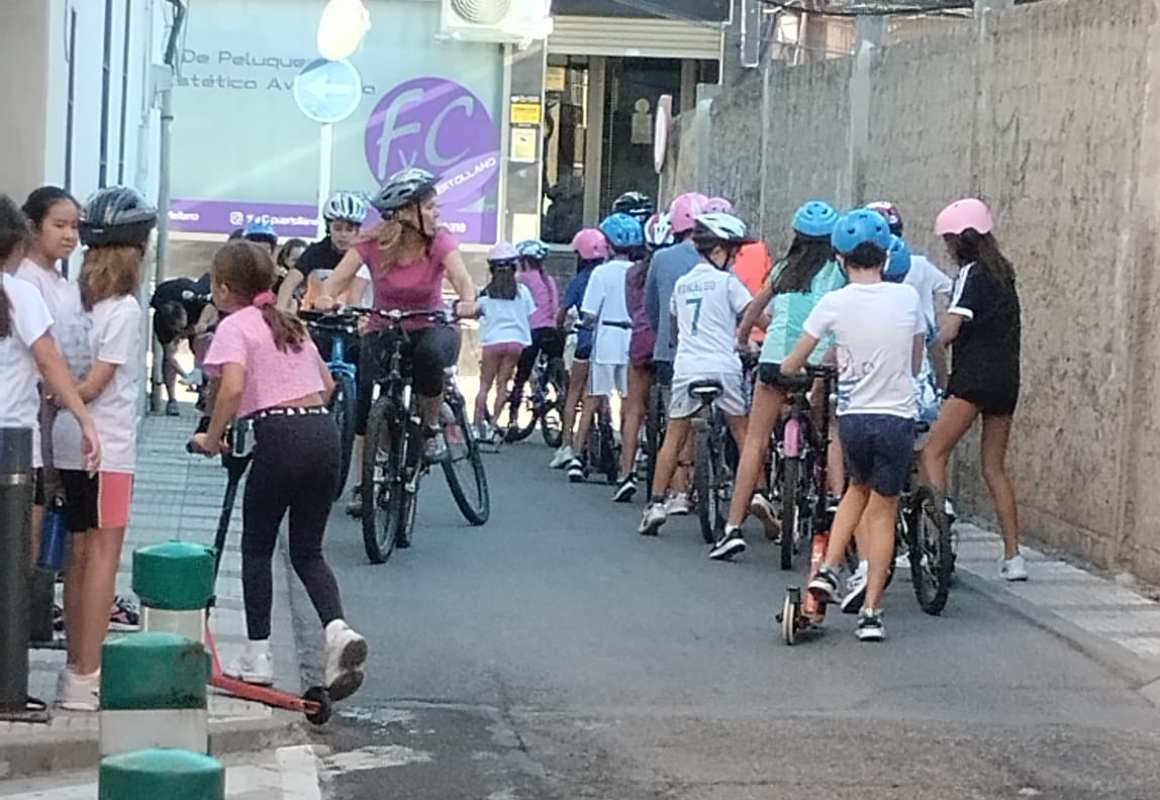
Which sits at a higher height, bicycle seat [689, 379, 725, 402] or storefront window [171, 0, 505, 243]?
storefront window [171, 0, 505, 243]

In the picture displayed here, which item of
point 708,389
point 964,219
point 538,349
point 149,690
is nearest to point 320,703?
point 149,690

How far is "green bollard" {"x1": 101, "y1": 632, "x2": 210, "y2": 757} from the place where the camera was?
5570mm

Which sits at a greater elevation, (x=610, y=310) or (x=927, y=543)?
(x=610, y=310)

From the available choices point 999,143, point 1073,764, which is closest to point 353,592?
point 1073,764

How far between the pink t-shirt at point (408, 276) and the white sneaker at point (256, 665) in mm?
4131

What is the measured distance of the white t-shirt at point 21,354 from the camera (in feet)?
24.3

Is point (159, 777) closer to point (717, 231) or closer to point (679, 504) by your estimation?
point (717, 231)

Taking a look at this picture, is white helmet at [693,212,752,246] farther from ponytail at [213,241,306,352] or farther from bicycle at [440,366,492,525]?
ponytail at [213,241,306,352]

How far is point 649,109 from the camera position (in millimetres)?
34656

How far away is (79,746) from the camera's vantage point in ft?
23.7

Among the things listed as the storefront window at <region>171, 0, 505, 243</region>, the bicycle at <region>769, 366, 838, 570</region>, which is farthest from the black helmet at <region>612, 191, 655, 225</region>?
the storefront window at <region>171, 0, 505, 243</region>

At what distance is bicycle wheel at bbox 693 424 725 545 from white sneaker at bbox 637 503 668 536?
1.07 ft

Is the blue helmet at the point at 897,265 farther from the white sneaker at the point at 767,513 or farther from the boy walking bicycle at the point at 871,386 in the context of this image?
the white sneaker at the point at 767,513

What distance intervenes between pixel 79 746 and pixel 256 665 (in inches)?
40.1
